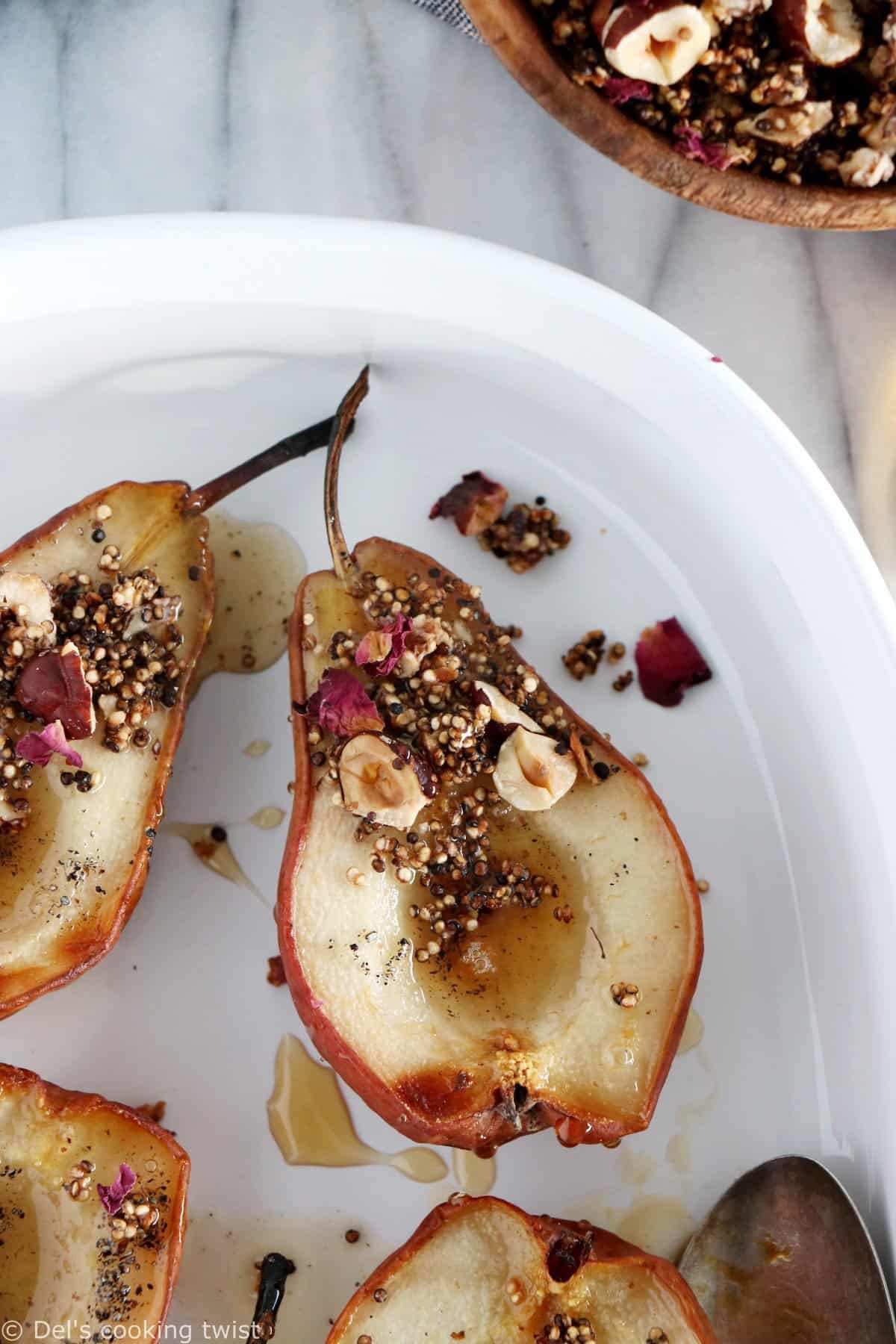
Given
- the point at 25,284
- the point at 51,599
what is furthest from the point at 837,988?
A: the point at 25,284

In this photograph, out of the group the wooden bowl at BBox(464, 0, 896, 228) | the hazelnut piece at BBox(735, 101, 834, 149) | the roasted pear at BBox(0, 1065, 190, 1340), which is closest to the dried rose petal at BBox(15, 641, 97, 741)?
the roasted pear at BBox(0, 1065, 190, 1340)

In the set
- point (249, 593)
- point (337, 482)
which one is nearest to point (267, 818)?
point (249, 593)

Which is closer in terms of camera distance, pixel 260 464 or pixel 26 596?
pixel 26 596

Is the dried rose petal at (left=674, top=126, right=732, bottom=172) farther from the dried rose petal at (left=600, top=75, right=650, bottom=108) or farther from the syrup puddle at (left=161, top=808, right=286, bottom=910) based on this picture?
the syrup puddle at (left=161, top=808, right=286, bottom=910)

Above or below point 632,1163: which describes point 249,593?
above

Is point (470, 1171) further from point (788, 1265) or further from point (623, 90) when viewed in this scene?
point (623, 90)

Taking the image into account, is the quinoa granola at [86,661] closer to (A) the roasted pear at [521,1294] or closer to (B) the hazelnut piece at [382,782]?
(B) the hazelnut piece at [382,782]

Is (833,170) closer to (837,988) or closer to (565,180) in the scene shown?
(565,180)

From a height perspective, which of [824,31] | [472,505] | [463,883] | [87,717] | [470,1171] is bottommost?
[470,1171]
